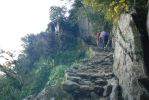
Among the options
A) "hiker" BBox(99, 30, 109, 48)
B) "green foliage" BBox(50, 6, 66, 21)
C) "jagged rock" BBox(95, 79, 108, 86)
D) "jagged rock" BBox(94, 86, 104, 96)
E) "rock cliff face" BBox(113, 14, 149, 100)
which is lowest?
"jagged rock" BBox(94, 86, 104, 96)

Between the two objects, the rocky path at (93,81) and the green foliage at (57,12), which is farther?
the green foliage at (57,12)

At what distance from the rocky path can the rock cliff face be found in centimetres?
107

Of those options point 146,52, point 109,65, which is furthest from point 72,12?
point 146,52

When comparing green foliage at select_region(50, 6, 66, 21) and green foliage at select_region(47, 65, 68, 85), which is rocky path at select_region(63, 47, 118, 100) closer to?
green foliage at select_region(47, 65, 68, 85)

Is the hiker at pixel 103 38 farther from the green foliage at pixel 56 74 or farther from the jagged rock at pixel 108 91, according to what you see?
the jagged rock at pixel 108 91

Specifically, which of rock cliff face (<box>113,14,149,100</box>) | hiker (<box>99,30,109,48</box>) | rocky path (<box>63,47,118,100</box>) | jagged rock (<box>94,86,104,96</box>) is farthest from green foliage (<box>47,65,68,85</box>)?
rock cliff face (<box>113,14,149,100</box>)

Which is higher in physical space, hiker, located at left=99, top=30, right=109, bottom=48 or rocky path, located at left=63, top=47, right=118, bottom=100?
hiker, located at left=99, top=30, right=109, bottom=48

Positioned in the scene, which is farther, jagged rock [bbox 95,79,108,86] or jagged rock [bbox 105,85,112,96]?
jagged rock [bbox 95,79,108,86]

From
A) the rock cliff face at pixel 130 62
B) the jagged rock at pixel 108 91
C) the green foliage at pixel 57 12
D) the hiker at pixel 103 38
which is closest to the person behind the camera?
the rock cliff face at pixel 130 62

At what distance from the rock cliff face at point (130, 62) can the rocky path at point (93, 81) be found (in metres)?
1.07

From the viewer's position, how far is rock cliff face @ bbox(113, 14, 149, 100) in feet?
42.4

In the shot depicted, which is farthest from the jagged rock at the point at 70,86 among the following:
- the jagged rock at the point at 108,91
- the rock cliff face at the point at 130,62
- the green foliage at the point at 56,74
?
the green foliage at the point at 56,74

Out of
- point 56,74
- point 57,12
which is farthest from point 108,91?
point 57,12

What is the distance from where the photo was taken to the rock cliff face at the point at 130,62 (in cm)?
1292
